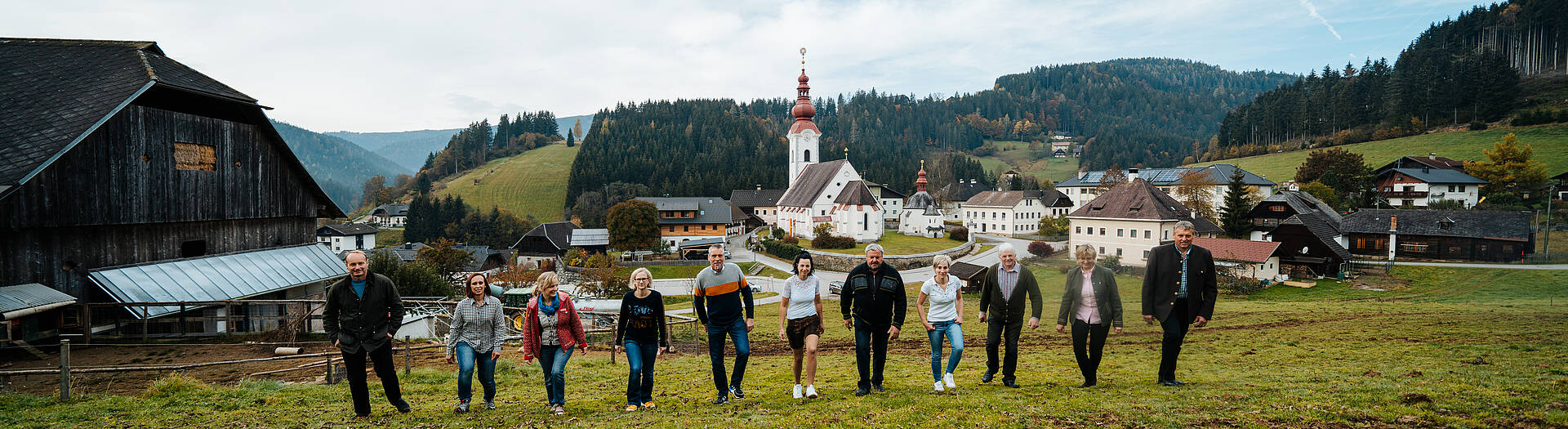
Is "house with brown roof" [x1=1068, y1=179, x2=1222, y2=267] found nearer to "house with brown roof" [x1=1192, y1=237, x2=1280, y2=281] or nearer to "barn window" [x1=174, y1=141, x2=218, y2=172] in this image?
"house with brown roof" [x1=1192, y1=237, x2=1280, y2=281]

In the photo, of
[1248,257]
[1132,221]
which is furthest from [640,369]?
[1132,221]

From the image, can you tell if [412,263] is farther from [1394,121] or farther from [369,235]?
[1394,121]

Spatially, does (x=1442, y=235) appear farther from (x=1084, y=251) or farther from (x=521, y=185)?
(x=521, y=185)

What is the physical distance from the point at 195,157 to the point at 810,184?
52.3 metres

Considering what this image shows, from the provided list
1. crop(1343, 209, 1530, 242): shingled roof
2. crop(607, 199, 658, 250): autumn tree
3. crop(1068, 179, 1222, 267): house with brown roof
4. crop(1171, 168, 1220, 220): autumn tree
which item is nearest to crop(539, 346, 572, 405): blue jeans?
crop(1068, 179, 1222, 267): house with brown roof

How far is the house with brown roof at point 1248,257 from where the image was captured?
99.2ft

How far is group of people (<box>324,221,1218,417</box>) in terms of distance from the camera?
6.57 metres

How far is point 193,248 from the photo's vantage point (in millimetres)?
16000

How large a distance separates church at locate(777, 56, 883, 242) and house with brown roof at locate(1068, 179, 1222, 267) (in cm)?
1808

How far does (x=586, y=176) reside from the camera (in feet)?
332

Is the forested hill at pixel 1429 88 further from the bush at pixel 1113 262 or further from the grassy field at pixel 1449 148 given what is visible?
the bush at pixel 1113 262

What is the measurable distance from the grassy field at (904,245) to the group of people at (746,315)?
40.8 m

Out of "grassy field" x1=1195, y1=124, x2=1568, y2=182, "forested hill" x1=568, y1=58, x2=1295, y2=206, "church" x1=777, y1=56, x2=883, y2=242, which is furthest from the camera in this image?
"forested hill" x1=568, y1=58, x2=1295, y2=206

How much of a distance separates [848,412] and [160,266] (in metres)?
17.4
